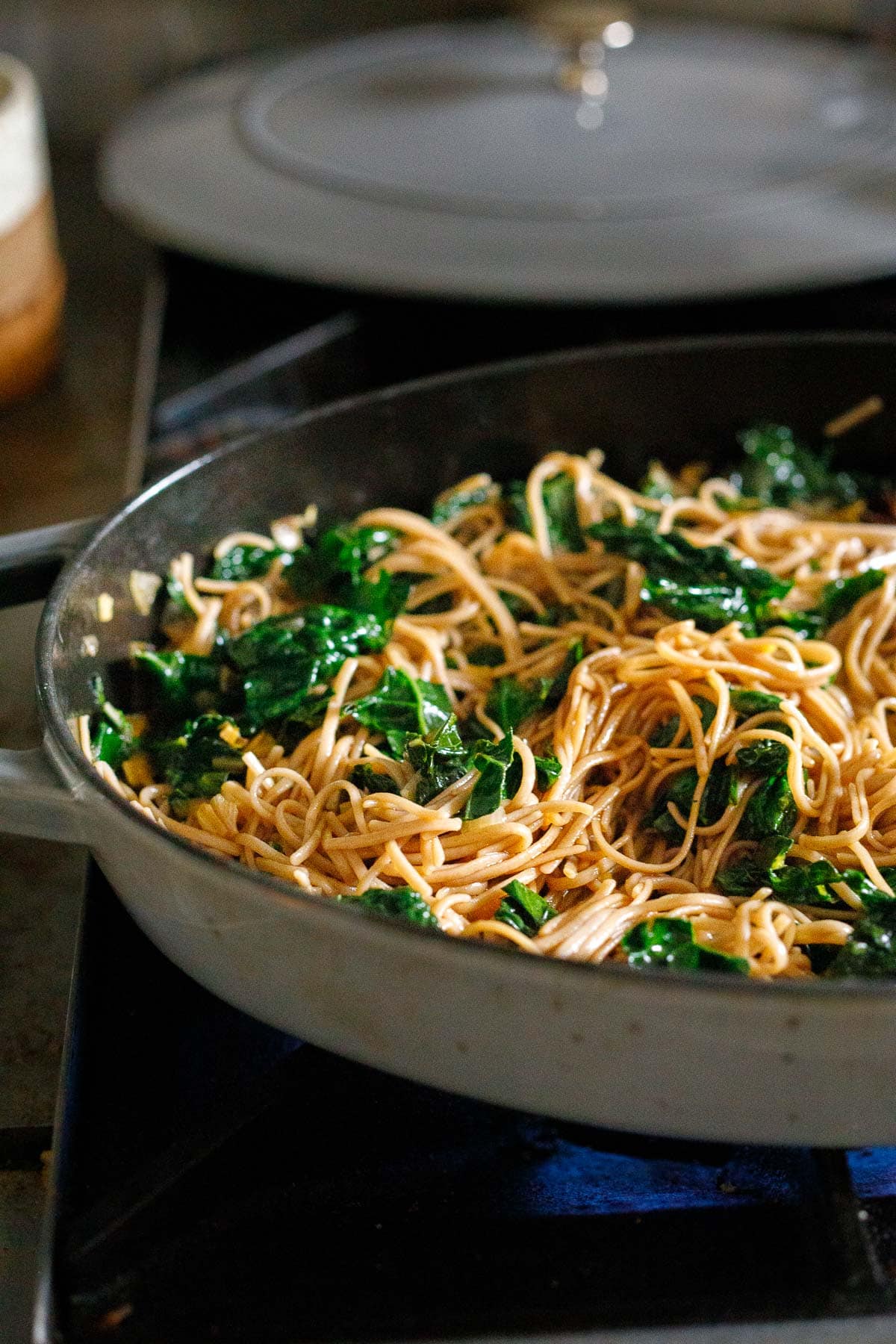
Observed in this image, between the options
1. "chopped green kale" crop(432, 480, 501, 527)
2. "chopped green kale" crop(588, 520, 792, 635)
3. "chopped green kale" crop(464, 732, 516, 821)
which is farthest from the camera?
"chopped green kale" crop(432, 480, 501, 527)

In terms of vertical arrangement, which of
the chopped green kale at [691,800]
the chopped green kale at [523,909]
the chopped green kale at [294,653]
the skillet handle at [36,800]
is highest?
the skillet handle at [36,800]

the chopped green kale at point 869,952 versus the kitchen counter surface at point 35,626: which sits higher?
the chopped green kale at point 869,952

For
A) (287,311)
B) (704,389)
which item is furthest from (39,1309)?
(287,311)

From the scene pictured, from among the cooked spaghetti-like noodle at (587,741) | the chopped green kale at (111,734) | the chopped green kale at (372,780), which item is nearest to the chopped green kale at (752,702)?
the cooked spaghetti-like noodle at (587,741)

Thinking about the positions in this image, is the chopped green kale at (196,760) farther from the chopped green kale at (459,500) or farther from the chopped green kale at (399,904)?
the chopped green kale at (459,500)

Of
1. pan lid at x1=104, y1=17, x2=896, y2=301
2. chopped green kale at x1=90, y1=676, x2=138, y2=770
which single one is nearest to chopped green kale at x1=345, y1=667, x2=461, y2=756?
chopped green kale at x1=90, y1=676, x2=138, y2=770

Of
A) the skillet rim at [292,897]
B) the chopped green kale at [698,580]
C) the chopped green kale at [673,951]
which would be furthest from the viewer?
the chopped green kale at [698,580]

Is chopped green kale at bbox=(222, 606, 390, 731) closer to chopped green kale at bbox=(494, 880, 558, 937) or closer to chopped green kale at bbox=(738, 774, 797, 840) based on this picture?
chopped green kale at bbox=(494, 880, 558, 937)
